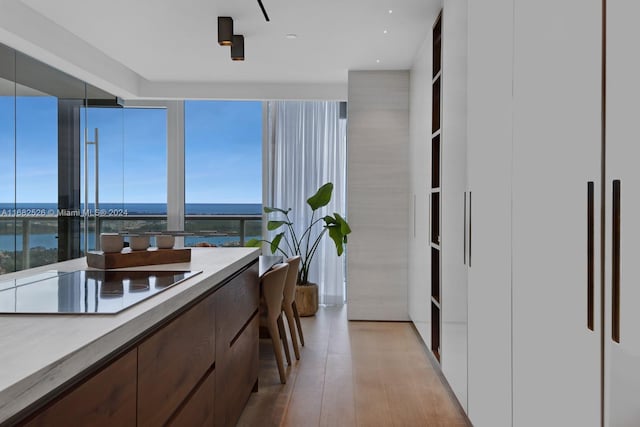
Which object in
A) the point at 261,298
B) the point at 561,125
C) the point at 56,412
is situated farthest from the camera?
the point at 261,298

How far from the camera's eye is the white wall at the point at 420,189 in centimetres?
405

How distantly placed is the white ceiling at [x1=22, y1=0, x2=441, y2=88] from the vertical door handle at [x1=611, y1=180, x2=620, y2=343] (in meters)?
2.64

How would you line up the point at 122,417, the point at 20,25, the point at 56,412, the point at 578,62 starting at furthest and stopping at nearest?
1. the point at 20,25
2. the point at 578,62
3. the point at 122,417
4. the point at 56,412

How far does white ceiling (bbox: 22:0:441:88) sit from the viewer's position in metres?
3.65

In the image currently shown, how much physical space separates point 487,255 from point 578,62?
1.07 m

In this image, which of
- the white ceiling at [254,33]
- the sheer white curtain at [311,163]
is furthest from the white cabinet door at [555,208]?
the sheer white curtain at [311,163]

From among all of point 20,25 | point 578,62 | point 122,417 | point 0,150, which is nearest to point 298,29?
point 20,25

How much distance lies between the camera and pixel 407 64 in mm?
4980

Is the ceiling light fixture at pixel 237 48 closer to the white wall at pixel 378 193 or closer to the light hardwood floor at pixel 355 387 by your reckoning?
the white wall at pixel 378 193

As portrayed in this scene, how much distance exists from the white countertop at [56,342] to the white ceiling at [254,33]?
2682 millimetres

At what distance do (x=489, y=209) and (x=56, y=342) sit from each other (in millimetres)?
1825

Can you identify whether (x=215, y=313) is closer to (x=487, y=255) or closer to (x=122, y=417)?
(x=122, y=417)

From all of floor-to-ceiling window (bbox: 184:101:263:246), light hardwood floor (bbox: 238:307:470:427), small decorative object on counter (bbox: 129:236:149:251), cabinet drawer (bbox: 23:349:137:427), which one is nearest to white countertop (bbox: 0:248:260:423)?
cabinet drawer (bbox: 23:349:137:427)

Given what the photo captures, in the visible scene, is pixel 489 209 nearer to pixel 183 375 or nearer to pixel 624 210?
pixel 624 210
